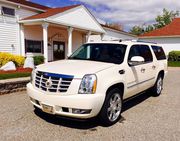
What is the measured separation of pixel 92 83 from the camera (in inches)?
166

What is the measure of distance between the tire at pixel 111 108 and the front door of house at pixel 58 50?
15.8m

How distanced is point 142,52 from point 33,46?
503 inches

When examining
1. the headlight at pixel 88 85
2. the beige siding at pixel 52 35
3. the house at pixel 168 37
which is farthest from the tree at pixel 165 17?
the headlight at pixel 88 85

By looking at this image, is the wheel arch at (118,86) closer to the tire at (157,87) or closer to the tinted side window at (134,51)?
the tinted side window at (134,51)

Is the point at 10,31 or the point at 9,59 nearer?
the point at 9,59

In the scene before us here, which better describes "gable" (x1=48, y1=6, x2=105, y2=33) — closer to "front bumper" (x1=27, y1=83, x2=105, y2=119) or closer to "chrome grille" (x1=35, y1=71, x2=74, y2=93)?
"chrome grille" (x1=35, y1=71, x2=74, y2=93)

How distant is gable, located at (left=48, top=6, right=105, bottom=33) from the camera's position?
651 inches

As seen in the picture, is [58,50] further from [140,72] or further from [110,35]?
→ [140,72]

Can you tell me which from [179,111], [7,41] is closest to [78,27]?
[7,41]

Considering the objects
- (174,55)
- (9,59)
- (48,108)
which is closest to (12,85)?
(48,108)

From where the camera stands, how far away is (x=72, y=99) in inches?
164

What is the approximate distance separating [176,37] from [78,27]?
15737mm

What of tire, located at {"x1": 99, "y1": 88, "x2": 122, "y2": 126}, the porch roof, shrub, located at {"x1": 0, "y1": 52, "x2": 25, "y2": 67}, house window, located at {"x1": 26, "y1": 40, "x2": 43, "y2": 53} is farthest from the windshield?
house window, located at {"x1": 26, "y1": 40, "x2": 43, "y2": 53}

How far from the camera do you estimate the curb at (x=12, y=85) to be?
7.43 meters
